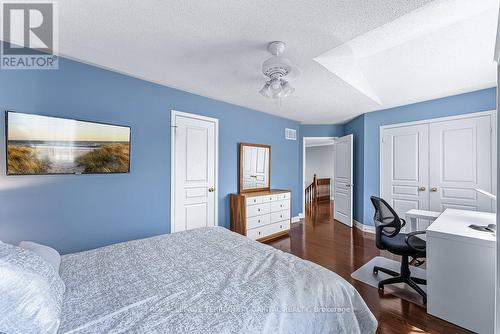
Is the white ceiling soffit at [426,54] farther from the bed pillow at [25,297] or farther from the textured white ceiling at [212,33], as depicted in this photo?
the bed pillow at [25,297]

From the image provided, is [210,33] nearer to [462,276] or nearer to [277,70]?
[277,70]

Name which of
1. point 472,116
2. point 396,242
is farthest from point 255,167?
point 472,116

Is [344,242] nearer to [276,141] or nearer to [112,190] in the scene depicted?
[276,141]

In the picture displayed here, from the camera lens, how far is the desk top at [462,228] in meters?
1.72

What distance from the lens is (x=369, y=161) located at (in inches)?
167

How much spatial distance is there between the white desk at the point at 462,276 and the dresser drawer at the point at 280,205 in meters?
2.27

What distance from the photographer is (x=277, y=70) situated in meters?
1.91

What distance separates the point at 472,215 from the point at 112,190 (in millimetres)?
4189

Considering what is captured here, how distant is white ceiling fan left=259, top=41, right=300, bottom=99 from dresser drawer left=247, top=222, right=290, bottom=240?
2302 millimetres

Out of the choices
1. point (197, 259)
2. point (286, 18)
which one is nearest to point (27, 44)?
point (286, 18)

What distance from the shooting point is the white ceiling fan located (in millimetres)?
1854

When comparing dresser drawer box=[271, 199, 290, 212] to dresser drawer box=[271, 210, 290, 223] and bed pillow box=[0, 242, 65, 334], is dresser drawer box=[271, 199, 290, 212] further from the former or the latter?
bed pillow box=[0, 242, 65, 334]

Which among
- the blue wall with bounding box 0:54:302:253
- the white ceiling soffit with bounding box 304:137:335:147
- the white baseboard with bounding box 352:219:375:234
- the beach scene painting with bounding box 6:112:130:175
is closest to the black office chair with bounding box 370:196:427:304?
the white baseboard with bounding box 352:219:375:234

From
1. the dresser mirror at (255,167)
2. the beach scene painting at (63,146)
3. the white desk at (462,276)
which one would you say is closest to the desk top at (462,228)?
the white desk at (462,276)
